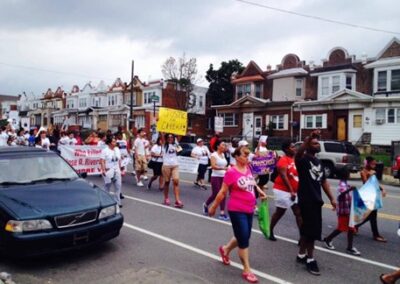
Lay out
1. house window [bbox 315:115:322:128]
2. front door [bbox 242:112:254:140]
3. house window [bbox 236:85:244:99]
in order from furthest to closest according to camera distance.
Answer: house window [bbox 236:85:244:99]
front door [bbox 242:112:254:140]
house window [bbox 315:115:322:128]

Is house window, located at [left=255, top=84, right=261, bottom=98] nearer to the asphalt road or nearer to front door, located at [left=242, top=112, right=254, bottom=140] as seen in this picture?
front door, located at [left=242, top=112, right=254, bottom=140]

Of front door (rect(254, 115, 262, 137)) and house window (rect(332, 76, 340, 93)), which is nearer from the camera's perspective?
house window (rect(332, 76, 340, 93))

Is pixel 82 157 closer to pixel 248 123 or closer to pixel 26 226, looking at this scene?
pixel 26 226

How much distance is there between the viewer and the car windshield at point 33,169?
19.9 ft

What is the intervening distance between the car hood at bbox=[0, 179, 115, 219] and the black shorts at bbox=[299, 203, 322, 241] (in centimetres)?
284

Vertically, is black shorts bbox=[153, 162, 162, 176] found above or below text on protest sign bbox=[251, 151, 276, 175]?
below

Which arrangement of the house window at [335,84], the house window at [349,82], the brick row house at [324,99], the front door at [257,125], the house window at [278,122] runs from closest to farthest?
the brick row house at [324,99] < the house window at [349,82] < the house window at [335,84] < the house window at [278,122] < the front door at [257,125]

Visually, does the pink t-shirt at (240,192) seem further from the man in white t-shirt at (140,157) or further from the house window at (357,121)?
the house window at (357,121)

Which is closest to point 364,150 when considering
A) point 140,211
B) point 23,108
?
point 140,211

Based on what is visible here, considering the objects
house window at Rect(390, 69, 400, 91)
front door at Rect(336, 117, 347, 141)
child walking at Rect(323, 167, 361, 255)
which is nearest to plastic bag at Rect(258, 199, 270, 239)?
child walking at Rect(323, 167, 361, 255)

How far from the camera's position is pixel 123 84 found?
63.0 m

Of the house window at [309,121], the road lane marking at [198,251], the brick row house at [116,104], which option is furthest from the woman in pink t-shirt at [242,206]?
the brick row house at [116,104]

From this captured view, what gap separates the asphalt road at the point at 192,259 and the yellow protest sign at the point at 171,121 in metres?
4.94

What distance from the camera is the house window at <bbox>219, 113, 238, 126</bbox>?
45.8 meters
